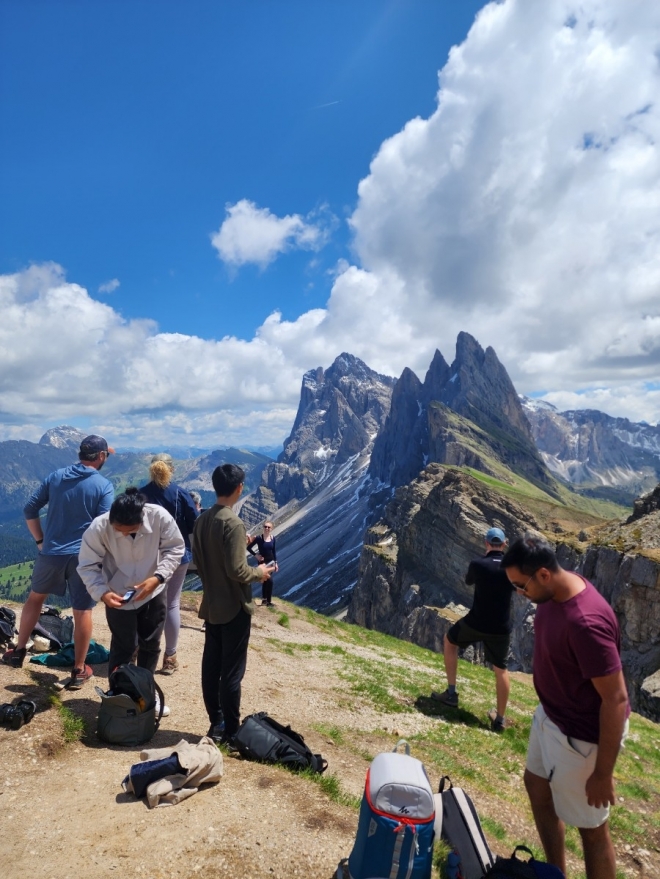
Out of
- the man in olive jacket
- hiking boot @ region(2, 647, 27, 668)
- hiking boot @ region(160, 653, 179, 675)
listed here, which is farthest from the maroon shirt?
hiking boot @ region(2, 647, 27, 668)

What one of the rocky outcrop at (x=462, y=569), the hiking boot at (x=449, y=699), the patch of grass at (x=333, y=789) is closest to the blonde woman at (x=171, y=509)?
the patch of grass at (x=333, y=789)

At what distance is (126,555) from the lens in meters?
8.09

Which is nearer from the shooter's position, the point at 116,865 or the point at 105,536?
the point at 116,865

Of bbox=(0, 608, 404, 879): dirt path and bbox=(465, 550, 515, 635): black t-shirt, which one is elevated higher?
bbox=(465, 550, 515, 635): black t-shirt

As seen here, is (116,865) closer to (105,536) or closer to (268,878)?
(268,878)

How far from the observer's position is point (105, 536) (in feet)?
26.2

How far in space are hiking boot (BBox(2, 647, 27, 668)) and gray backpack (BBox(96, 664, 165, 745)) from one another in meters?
2.68

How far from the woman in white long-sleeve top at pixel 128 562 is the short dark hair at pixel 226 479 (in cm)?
131

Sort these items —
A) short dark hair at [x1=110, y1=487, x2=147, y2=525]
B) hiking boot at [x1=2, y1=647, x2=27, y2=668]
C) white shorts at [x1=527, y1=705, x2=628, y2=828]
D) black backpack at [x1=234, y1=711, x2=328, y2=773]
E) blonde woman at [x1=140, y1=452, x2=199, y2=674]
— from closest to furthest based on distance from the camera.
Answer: white shorts at [x1=527, y1=705, x2=628, y2=828] < black backpack at [x1=234, y1=711, x2=328, y2=773] < short dark hair at [x1=110, y1=487, x2=147, y2=525] < hiking boot at [x1=2, y1=647, x2=27, y2=668] < blonde woman at [x1=140, y1=452, x2=199, y2=674]

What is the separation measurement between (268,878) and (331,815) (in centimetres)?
127

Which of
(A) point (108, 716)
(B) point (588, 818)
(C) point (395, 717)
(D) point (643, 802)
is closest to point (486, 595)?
(C) point (395, 717)

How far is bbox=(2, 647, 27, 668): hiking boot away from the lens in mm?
9234

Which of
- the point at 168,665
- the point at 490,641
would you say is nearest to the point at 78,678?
the point at 168,665

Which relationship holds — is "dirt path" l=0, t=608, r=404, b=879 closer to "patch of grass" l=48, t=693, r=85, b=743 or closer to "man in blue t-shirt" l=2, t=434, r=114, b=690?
"patch of grass" l=48, t=693, r=85, b=743
